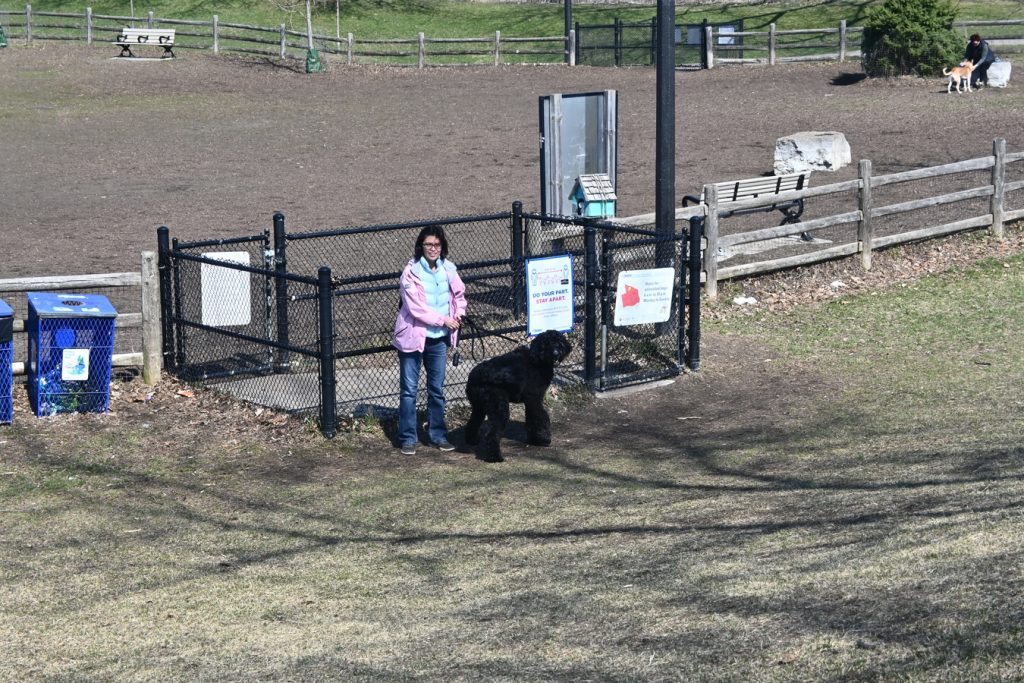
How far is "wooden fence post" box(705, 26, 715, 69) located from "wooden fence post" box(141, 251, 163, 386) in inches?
1049

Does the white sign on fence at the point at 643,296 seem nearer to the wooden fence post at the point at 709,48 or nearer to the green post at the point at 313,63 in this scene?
the wooden fence post at the point at 709,48

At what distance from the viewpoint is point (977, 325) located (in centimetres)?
1337

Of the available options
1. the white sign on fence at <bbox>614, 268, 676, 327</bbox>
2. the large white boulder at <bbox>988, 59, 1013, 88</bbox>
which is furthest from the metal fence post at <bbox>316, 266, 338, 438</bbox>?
the large white boulder at <bbox>988, 59, 1013, 88</bbox>

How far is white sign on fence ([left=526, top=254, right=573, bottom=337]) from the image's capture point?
10.5 meters

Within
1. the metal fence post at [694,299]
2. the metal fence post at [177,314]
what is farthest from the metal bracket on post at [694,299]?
the metal fence post at [177,314]

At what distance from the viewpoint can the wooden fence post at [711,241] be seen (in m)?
14.2

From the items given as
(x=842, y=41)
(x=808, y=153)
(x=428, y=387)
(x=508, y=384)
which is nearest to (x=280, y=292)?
(x=428, y=387)

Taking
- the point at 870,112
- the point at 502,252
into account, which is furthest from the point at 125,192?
the point at 870,112

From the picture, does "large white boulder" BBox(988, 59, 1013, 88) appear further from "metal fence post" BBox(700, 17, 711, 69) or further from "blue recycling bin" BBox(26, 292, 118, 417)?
"blue recycling bin" BBox(26, 292, 118, 417)

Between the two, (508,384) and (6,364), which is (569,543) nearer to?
(508,384)

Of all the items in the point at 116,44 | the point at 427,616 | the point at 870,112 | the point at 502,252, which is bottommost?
the point at 427,616

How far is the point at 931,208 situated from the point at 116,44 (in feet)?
90.5

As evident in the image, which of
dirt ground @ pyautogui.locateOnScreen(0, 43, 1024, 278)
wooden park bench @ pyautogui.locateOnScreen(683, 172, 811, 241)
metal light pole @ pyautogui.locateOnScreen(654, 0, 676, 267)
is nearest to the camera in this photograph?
metal light pole @ pyautogui.locateOnScreen(654, 0, 676, 267)

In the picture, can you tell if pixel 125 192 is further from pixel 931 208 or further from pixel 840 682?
pixel 840 682
